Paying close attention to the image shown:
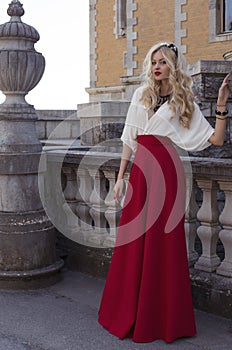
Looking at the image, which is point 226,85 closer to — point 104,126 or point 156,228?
point 156,228

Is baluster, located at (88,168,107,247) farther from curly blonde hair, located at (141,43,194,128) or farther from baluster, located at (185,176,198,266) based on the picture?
curly blonde hair, located at (141,43,194,128)

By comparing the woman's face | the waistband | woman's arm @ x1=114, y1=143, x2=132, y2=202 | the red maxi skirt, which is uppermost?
the woman's face

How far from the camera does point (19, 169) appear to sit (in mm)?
4430

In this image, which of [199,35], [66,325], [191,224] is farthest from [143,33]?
[66,325]

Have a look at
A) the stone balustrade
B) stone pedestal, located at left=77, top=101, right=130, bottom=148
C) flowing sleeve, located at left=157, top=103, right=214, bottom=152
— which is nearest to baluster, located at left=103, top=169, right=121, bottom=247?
the stone balustrade

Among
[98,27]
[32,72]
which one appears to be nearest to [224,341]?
[32,72]

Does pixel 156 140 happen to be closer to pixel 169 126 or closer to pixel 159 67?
pixel 169 126

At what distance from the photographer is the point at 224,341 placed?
135 inches

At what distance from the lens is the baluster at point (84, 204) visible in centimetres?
485

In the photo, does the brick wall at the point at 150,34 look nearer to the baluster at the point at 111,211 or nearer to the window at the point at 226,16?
the window at the point at 226,16

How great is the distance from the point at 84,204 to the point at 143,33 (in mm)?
13875

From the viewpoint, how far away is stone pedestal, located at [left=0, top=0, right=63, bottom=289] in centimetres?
440

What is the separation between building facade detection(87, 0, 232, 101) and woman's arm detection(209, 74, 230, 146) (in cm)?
1141

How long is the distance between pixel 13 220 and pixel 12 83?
104cm
